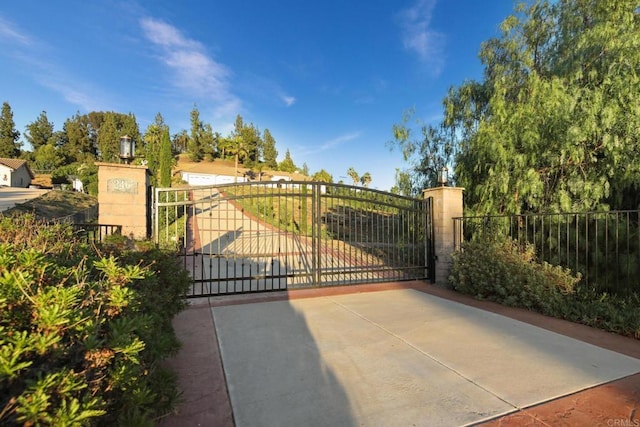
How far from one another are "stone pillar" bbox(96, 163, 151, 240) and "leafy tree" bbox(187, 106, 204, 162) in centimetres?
5430

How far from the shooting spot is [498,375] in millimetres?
2469

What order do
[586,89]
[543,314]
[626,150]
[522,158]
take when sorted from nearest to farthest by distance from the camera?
1. [543,314]
2. [626,150]
3. [586,89]
4. [522,158]

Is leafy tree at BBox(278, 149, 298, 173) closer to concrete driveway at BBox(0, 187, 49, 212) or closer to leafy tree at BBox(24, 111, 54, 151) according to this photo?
concrete driveway at BBox(0, 187, 49, 212)

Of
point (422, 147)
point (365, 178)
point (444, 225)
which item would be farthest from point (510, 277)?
point (365, 178)

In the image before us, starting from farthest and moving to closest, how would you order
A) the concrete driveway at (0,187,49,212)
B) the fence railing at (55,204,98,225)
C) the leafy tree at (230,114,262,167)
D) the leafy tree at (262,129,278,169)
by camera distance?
the leafy tree at (262,129,278,169) → the leafy tree at (230,114,262,167) → the concrete driveway at (0,187,49,212) → the fence railing at (55,204,98,225)

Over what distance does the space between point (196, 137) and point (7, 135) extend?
87.2 feet

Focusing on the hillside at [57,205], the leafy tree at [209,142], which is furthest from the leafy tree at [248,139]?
the hillside at [57,205]

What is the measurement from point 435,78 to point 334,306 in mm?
8756

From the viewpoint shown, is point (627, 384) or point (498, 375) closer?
point (627, 384)

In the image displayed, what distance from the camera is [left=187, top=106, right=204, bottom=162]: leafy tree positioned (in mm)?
54562

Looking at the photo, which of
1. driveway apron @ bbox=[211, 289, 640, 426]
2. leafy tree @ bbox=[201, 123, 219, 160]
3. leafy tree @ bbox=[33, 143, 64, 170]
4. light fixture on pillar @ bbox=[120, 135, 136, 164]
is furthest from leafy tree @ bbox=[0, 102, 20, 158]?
driveway apron @ bbox=[211, 289, 640, 426]

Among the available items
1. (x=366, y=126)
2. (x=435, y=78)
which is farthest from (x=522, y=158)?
(x=366, y=126)

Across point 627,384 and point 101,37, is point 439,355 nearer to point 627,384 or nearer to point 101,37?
point 627,384

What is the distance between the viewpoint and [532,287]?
4.37 m
